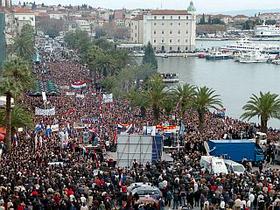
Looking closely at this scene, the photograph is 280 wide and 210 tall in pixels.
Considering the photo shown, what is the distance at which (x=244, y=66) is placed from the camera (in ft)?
480

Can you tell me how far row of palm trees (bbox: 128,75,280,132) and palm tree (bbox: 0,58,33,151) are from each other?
12.4m

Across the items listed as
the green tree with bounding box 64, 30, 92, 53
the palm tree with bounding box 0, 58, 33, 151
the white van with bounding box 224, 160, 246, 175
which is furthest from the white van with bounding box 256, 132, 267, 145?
the green tree with bounding box 64, 30, 92, 53

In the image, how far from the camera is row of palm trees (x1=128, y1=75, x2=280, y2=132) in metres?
43.9

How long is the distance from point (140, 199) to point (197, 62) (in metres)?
131

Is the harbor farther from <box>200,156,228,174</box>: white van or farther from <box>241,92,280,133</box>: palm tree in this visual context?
<box>200,156,228,174</box>: white van

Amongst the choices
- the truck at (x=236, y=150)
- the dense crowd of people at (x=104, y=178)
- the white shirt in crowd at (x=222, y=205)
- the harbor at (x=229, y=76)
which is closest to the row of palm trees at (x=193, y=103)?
the dense crowd of people at (x=104, y=178)

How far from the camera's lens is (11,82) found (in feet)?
116

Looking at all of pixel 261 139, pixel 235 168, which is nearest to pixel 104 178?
pixel 235 168

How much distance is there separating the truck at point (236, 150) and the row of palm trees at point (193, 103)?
10192 millimetres

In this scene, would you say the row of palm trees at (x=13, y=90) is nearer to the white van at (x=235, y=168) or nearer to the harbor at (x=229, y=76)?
the white van at (x=235, y=168)

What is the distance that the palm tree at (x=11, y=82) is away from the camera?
35062mm

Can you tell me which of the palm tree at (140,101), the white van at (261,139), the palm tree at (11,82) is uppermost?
the palm tree at (11,82)

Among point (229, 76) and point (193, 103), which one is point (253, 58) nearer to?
point (229, 76)

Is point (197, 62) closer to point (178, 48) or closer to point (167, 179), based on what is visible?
point (178, 48)
